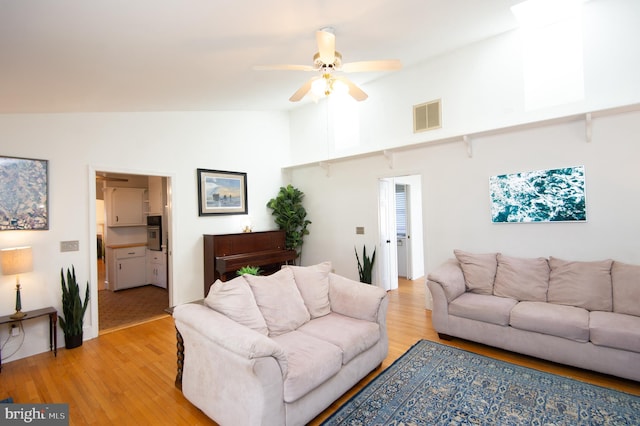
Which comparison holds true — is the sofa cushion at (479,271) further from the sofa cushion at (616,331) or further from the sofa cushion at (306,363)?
the sofa cushion at (306,363)

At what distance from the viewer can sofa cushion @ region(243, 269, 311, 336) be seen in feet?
7.95

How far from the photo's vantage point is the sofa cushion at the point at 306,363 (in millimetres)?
1782

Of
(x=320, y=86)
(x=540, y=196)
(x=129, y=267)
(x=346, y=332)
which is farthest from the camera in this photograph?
(x=129, y=267)

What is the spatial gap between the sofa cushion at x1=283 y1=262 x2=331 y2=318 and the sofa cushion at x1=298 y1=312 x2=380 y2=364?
0.35ft

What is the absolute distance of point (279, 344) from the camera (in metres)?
2.11

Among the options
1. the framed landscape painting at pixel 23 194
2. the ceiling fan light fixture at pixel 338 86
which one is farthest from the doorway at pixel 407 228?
the framed landscape painting at pixel 23 194

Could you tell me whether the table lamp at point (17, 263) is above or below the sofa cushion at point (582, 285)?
above

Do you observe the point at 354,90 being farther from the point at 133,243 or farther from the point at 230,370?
the point at 133,243

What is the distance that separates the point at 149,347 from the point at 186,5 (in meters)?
3.31

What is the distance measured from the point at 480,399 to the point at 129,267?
247 inches

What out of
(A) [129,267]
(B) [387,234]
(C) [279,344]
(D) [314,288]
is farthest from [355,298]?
(A) [129,267]

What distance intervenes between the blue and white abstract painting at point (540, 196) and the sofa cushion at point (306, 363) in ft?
9.48

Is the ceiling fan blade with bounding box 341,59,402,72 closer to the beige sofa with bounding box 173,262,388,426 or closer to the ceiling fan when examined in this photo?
the ceiling fan

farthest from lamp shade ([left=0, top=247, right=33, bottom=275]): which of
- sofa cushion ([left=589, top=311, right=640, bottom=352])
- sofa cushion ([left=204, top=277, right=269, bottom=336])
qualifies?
sofa cushion ([left=589, top=311, right=640, bottom=352])
